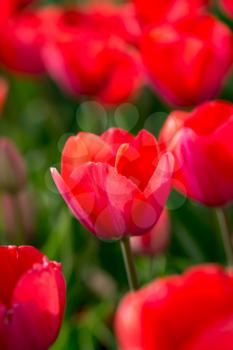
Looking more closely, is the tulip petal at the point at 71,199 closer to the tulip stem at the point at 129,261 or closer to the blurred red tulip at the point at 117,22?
the tulip stem at the point at 129,261

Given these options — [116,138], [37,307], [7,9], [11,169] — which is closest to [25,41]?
[7,9]

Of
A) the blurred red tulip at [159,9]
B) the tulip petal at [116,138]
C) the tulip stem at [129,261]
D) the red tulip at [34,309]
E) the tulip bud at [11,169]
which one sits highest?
the tulip petal at [116,138]

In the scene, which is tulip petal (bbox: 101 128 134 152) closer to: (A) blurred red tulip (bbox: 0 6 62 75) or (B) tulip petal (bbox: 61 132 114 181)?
(B) tulip petal (bbox: 61 132 114 181)

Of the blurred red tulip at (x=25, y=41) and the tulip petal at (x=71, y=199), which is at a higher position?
the tulip petal at (x=71, y=199)

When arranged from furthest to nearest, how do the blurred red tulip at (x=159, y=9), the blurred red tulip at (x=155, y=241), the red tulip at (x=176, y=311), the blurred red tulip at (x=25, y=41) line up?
the blurred red tulip at (x=25, y=41), the blurred red tulip at (x=159, y=9), the blurred red tulip at (x=155, y=241), the red tulip at (x=176, y=311)

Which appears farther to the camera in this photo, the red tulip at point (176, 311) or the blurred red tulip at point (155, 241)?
the blurred red tulip at point (155, 241)

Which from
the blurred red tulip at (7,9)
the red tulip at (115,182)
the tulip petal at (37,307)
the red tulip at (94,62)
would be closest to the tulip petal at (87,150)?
the red tulip at (115,182)
